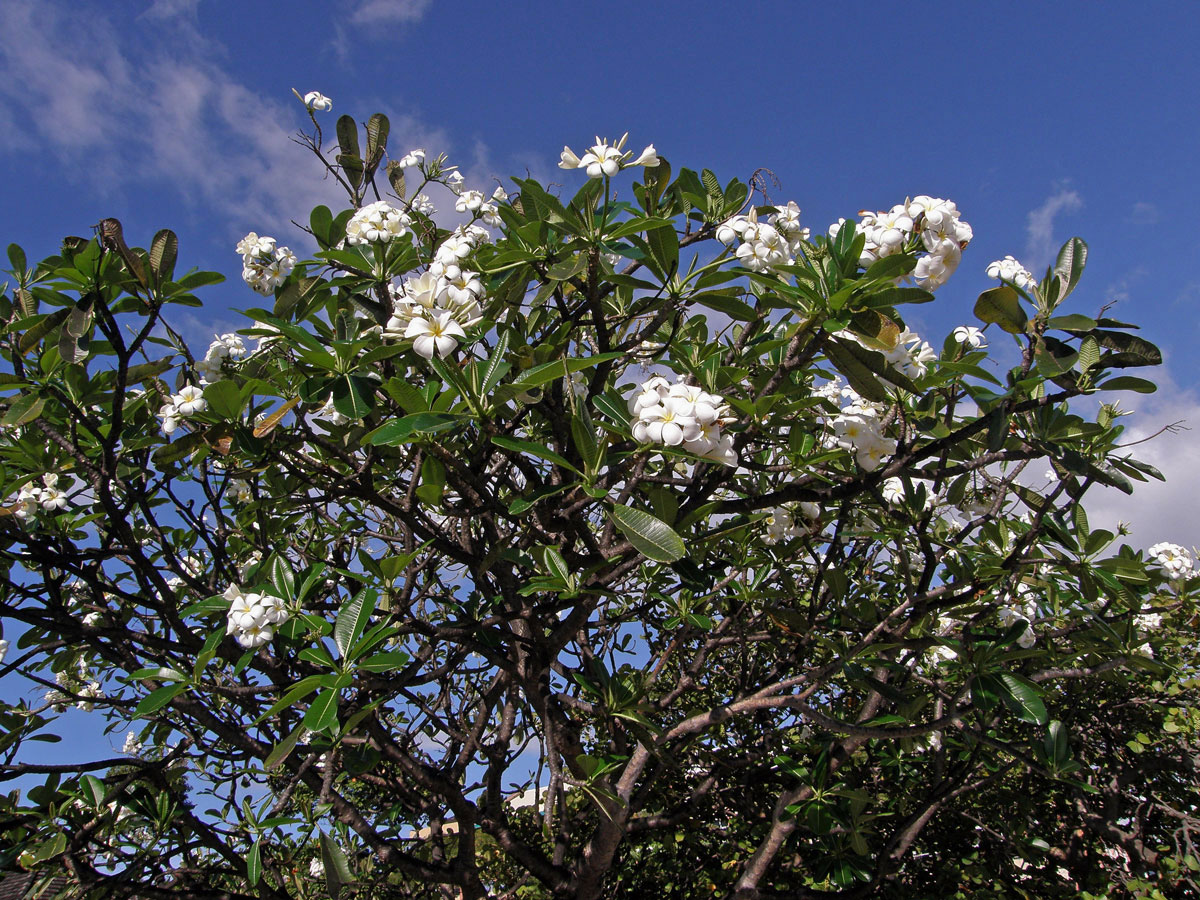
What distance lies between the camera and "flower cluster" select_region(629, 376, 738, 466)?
1447 millimetres

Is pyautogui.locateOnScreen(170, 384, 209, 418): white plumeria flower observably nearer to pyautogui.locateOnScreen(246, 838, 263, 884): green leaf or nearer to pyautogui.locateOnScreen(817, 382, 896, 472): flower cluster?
pyautogui.locateOnScreen(246, 838, 263, 884): green leaf

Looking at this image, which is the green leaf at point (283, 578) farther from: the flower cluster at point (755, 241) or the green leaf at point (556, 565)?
the flower cluster at point (755, 241)

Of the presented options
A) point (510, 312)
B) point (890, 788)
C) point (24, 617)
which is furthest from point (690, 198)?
point (890, 788)

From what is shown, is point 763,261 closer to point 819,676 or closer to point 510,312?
point 510,312

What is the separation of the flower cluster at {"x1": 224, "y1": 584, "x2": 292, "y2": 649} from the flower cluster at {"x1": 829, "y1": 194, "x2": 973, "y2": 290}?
1498 millimetres

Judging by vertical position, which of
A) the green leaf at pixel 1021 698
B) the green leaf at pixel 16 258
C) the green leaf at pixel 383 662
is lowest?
the green leaf at pixel 1021 698

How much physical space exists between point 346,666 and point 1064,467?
156 centimetres

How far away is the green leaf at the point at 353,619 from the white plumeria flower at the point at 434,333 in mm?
572

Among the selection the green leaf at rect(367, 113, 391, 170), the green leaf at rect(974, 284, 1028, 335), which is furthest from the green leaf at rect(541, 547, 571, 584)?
the green leaf at rect(367, 113, 391, 170)

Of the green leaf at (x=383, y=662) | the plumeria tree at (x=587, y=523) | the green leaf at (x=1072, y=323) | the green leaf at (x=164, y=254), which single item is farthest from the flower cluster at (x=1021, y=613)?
the green leaf at (x=164, y=254)

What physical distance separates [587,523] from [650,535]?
0.94 metres

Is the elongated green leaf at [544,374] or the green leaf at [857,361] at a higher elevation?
the elongated green leaf at [544,374]

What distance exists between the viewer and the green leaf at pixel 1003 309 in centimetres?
152

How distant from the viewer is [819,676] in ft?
6.24
